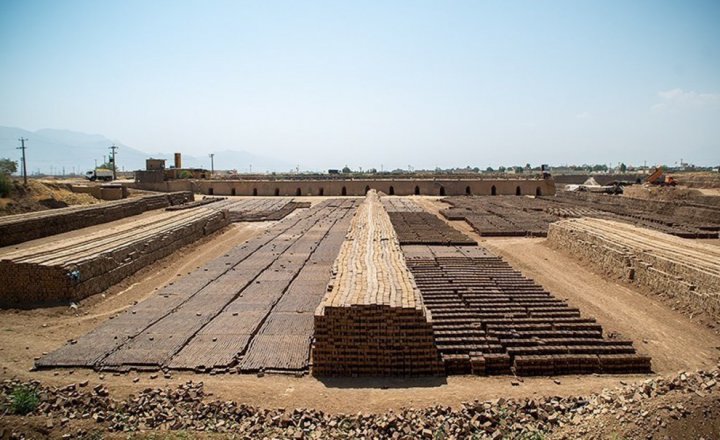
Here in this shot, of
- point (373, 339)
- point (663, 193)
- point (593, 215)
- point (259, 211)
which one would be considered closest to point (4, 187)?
point (259, 211)

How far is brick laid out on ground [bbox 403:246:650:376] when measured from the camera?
7.67 meters

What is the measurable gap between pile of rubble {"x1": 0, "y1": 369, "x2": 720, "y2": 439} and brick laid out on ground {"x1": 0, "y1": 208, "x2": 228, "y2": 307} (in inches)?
197

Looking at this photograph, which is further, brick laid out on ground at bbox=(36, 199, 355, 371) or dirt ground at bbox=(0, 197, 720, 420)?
brick laid out on ground at bbox=(36, 199, 355, 371)

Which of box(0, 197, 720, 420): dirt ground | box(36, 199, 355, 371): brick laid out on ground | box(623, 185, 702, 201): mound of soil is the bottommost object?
box(0, 197, 720, 420): dirt ground

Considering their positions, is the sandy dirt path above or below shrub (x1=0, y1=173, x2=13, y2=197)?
below

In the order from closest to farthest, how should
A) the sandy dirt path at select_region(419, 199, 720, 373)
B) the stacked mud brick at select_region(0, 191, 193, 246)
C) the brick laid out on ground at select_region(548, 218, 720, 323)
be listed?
1. the sandy dirt path at select_region(419, 199, 720, 373)
2. the brick laid out on ground at select_region(548, 218, 720, 323)
3. the stacked mud brick at select_region(0, 191, 193, 246)

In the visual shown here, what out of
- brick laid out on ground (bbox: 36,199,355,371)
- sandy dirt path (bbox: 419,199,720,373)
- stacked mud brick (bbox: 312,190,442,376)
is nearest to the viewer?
stacked mud brick (bbox: 312,190,442,376)

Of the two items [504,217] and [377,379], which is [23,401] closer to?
[377,379]

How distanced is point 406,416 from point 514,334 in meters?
3.16

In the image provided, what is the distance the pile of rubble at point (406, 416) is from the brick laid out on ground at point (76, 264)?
501 cm

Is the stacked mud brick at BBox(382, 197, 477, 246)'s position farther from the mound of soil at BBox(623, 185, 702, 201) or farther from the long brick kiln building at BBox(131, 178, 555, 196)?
the mound of soil at BBox(623, 185, 702, 201)

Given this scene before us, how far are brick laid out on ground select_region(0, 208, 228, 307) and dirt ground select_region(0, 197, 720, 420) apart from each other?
436 millimetres

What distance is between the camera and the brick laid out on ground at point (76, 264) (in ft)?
36.4

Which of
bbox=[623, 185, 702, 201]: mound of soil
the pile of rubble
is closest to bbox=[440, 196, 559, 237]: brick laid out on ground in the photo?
bbox=[623, 185, 702, 201]: mound of soil
